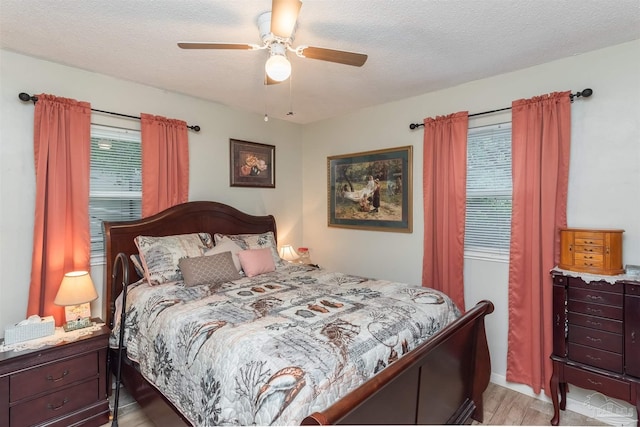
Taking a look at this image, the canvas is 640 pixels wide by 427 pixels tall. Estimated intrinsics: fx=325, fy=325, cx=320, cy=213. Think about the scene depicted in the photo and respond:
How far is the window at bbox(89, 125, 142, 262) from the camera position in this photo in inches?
110

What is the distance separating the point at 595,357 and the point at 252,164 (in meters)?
3.55

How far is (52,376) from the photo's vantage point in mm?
2131

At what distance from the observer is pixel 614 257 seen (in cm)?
214

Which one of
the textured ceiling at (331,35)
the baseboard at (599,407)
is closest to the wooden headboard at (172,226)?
the textured ceiling at (331,35)

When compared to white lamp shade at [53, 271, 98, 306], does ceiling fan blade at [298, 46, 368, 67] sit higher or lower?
higher

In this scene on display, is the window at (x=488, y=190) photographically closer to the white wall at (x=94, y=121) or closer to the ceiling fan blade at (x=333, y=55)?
the ceiling fan blade at (x=333, y=55)

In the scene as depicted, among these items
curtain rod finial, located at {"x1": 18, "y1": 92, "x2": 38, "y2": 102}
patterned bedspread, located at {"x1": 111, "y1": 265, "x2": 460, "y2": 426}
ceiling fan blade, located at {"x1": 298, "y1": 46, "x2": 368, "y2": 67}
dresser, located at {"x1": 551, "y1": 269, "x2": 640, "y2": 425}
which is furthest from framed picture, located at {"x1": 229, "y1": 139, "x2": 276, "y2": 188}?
dresser, located at {"x1": 551, "y1": 269, "x2": 640, "y2": 425}

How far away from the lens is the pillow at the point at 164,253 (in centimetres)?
263

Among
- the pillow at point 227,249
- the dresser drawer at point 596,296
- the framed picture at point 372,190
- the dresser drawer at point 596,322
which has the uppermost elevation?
the framed picture at point 372,190

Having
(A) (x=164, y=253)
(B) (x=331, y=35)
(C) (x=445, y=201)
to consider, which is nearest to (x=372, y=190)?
(C) (x=445, y=201)

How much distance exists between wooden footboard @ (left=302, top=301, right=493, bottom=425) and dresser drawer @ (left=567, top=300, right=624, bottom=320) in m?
0.58

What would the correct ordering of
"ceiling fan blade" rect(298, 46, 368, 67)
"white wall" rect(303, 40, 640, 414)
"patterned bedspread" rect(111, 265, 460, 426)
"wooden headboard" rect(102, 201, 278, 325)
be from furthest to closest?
"wooden headboard" rect(102, 201, 278, 325) → "white wall" rect(303, 40, 640, 414) → "ceiling fan blade" rect(298, 46, 368, 67) → "patterned bedspread" rect(111, 265, 460, 426)

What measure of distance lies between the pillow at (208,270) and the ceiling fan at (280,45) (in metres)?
1.63

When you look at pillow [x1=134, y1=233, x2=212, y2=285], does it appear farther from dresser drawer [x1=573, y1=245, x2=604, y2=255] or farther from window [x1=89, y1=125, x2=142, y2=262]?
dresser drawer [x1=573, y1=245, x2=604, y2=255]
